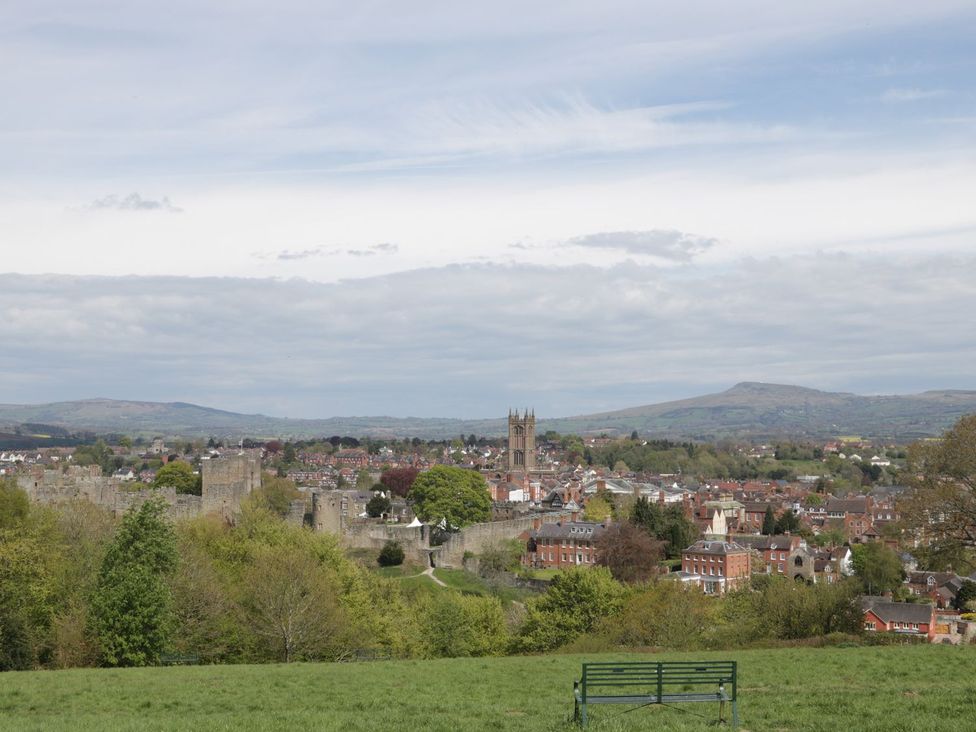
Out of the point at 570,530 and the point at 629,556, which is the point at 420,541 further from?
the point at 629,556

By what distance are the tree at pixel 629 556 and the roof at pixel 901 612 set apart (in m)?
13.9

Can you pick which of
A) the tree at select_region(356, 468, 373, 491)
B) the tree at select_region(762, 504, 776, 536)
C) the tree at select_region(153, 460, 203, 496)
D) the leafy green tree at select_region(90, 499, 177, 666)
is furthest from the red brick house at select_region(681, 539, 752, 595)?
the tree at select_region(356, 468, 373, 491)

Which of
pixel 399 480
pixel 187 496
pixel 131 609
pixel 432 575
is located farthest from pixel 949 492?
pixel 399 480

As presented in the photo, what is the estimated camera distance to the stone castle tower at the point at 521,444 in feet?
456

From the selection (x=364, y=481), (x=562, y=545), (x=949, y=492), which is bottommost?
(x=562, y=545)

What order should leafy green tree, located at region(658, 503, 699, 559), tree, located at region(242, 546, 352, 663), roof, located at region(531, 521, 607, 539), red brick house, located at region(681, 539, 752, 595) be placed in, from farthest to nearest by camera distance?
1. leafy green tree, located at region(658, 503, 699, 559)
2. roof, located at region(531, 521, 607, 539)
3. red brick house, located at region(681, 539, 752, 595)
4. tree, located at region(242, 546, 352, 663)

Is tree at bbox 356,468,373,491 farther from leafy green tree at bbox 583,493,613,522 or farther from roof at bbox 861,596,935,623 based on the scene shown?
roof at bbox 861,596,935,623

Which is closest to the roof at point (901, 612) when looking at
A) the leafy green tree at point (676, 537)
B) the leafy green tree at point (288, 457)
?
the leafy green tree at point (676, 537)

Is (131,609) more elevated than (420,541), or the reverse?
(131,609)

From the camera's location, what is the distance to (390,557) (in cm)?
5834

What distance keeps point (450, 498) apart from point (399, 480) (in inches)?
1052

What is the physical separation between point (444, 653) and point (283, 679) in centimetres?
1466

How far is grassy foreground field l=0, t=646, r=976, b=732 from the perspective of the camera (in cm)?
1327

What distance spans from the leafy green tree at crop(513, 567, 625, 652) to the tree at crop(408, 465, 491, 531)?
4000 cm
